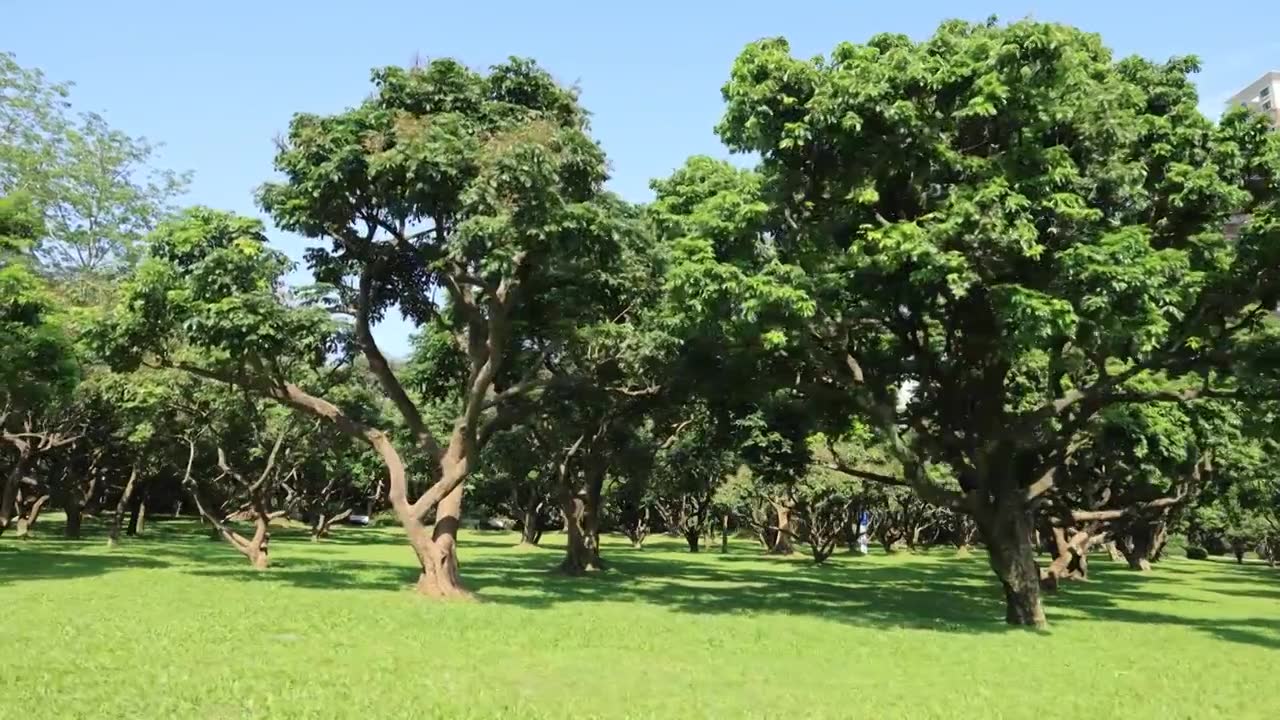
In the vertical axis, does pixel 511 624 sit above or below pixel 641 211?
below

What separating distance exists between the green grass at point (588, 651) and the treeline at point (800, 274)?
309cm

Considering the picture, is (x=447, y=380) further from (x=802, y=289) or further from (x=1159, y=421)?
(x=1159, y=421)

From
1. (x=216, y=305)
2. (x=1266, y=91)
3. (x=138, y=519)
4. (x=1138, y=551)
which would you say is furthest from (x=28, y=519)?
(x=1266, y=91)

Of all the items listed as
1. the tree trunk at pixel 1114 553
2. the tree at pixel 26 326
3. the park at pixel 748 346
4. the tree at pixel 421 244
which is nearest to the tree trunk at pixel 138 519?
the park at pixel 748 346

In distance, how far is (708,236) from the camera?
17234mm

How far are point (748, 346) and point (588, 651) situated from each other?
6783 millimetres

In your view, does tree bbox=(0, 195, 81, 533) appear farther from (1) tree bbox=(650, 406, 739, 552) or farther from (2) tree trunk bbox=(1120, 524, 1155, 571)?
A: (2) tree trunk bbox=(1120, 524, 1155, 571)

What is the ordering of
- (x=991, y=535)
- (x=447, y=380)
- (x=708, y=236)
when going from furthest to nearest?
(x=447, y=380) < (x=991, y=535) < (x=708, y=236)

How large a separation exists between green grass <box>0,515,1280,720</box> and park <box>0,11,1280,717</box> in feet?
0.32

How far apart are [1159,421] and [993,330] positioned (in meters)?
8.67

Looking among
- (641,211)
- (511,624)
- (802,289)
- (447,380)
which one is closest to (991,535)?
(802,289)

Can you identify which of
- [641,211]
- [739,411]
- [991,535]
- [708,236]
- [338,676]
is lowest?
[338,676]

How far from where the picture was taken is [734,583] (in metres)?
28.7

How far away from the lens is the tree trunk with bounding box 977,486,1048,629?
18.3 meters
